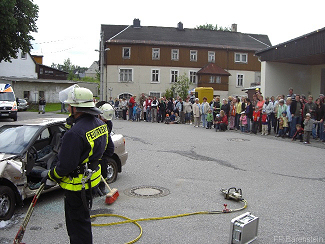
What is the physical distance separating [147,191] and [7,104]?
19052mm

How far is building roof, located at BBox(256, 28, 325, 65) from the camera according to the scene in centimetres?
1719

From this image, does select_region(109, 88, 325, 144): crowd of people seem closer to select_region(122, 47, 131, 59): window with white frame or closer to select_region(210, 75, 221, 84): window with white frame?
select_region(122, 47, 131, 59): window with white frame

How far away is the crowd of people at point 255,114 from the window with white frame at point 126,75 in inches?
864

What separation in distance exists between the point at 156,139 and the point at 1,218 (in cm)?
996

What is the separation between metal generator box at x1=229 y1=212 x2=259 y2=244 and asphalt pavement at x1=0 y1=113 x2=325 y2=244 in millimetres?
266

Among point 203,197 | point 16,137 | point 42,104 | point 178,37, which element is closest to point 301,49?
point 203,197

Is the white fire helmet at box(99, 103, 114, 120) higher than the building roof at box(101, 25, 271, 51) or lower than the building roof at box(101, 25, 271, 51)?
lower

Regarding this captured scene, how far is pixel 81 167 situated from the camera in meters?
3.83

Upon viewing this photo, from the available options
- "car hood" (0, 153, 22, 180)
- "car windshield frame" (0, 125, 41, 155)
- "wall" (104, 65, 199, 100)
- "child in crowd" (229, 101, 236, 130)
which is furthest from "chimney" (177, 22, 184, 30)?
"car hood" (0, 153, 22, 180)

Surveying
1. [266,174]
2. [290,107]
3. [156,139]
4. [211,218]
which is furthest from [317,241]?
[290,107]

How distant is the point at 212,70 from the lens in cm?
4825

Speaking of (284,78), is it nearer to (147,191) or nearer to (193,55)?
(147,191)

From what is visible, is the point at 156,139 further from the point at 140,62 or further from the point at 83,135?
the point at 140,62

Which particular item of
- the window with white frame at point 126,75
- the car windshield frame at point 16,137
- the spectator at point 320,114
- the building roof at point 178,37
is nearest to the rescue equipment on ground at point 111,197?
the car windshield frame at point 16,137
